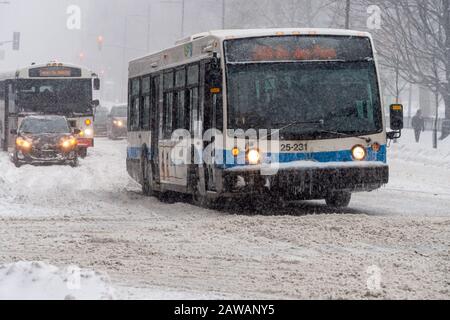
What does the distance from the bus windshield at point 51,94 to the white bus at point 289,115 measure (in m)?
19.8

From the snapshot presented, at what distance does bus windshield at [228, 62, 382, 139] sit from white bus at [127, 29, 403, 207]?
1 cm

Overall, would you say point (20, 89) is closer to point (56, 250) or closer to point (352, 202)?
point (352, 202)

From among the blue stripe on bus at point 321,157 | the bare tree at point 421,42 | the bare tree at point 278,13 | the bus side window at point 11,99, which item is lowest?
the blue stripe on bus at point 321,157

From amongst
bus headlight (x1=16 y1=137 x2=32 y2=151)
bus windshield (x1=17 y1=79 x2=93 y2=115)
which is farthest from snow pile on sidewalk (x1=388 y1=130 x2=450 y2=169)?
bus headlight (x1=16 y1=137 x2=32 y2=151)

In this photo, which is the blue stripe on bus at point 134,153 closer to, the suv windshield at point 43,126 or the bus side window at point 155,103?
the bus side window at point 155,103

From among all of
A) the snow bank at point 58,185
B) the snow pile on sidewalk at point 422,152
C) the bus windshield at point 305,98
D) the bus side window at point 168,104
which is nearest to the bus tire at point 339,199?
the bus windshield at point 305,98

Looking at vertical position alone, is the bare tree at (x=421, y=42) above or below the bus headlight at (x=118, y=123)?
above

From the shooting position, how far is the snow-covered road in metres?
9.55

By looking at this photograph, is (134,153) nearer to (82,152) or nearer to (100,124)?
(82,152)

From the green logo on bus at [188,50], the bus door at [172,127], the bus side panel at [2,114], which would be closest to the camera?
the green logo on bus at [188,50]

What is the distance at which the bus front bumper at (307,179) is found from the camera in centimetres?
1662

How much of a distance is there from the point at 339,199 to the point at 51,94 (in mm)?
20238

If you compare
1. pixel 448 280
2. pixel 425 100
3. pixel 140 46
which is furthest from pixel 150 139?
pixel 140 46

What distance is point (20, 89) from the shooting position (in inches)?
1464
